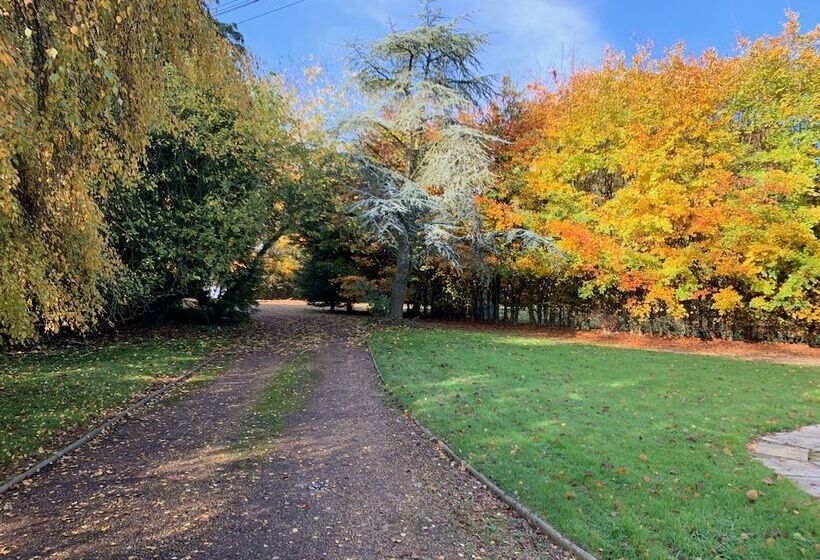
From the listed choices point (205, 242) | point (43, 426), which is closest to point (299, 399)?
point (43, 426)

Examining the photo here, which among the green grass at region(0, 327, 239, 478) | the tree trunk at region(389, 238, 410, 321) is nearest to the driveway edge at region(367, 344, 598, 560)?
the green grass at region(0, 327, 239, 478)

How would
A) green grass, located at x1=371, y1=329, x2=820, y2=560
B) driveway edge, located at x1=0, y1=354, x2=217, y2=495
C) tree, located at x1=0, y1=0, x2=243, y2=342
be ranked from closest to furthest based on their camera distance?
tree, located at x1=0, y1=0, x2=243, y2=342, green grass, located at x1=371, y1=329, x2=820, y2=560, driveway edge, located at x1=0, y1=354, x2=217, y2=495

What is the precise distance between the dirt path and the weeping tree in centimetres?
911

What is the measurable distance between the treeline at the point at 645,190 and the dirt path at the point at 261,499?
9.18 meters

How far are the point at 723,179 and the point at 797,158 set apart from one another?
1.84m

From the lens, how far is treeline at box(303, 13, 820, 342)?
40.9ft

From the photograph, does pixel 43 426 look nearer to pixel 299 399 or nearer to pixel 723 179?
pixel 299 399

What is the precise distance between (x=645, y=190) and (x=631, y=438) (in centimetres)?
976

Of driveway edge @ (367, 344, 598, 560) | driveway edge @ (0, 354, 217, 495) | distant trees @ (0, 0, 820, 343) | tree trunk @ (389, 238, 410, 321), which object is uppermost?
distant trees @ (0, 0, 820, 343)

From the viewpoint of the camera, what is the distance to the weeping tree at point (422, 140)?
575 inches

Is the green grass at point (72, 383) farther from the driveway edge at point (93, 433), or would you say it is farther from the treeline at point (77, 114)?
the treeline at point (77, 114)

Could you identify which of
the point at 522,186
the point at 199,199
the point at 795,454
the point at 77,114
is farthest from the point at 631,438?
the point at 522,186

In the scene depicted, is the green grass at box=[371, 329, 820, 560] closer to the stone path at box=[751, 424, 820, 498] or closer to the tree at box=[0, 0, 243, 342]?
the stone path at box=[751, 424, 820, 498]

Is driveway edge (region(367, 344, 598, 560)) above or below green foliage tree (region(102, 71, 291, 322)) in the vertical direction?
below
